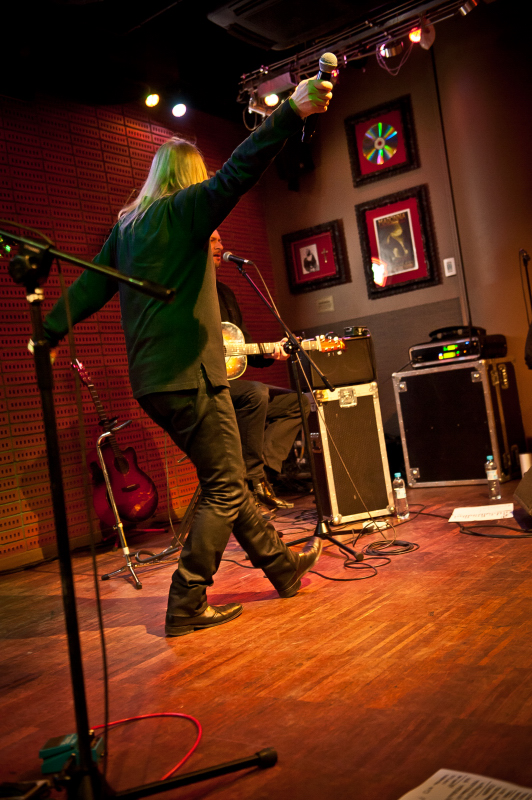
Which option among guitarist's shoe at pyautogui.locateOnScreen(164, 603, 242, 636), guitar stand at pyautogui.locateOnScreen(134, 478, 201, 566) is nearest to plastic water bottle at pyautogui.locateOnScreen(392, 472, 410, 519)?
guitar stand at pyautogui.locateOnScreen(134, 478, 201, 566)

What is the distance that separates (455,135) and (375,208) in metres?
0.97

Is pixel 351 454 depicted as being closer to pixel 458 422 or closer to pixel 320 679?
pixel 458 422

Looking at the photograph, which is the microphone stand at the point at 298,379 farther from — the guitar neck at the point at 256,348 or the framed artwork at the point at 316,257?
the framed artwork at the point at 316,257

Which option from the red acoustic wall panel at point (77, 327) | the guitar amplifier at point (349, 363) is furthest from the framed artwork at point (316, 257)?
the guitar amplifier at point (349, 363)

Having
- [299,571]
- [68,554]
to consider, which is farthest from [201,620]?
[68,554]

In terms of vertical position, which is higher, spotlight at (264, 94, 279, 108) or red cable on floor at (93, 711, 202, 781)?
spotlight at (264, 94, 279, 108)

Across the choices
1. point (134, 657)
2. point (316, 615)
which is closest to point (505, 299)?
point (316, 615)

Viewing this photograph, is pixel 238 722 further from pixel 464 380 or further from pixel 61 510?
pixel 464 380

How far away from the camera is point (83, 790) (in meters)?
Result: 1.27

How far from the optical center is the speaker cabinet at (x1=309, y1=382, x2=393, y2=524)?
4129 millimetres

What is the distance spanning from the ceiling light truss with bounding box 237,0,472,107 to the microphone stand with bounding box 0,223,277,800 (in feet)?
15.4

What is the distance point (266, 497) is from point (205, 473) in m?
2.38

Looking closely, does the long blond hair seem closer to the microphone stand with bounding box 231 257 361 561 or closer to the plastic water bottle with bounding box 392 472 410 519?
the microphone stand with bounding box 231 257 361 561

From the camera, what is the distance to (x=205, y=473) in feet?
8.15
